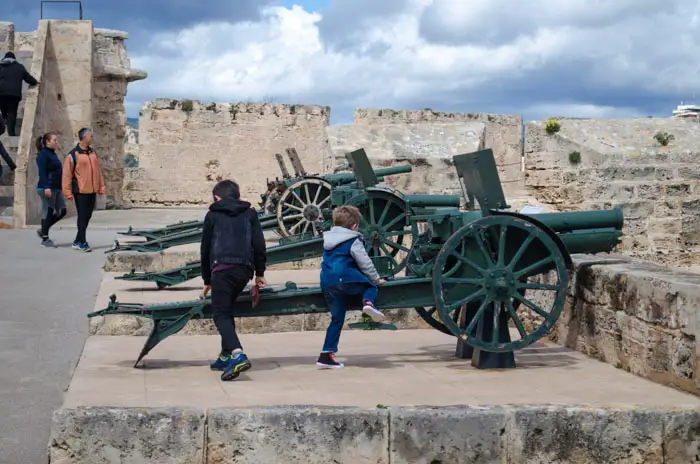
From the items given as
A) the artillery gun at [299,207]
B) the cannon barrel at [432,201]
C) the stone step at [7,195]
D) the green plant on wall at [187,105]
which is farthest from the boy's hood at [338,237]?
the green plant on wall at [187,105]

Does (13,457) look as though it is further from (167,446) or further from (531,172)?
(531,172)

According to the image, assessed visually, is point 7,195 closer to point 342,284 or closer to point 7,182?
point 7,182

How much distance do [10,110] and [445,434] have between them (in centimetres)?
1364

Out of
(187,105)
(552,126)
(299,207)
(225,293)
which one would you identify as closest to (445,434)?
(225,293)

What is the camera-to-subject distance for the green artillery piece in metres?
5.91

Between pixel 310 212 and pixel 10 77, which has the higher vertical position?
pixel 10 77

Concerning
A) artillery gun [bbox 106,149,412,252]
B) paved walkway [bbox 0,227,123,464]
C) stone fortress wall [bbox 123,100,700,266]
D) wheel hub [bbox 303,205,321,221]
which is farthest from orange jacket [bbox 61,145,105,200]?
stone fortress wall [bbox 123,100,700,266]

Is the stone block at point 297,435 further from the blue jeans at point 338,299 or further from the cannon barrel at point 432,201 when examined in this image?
the cannon barrel at point 432,201

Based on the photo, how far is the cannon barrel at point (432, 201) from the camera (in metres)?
9.20

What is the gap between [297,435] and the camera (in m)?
4.67

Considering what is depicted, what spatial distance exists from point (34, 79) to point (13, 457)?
13.0 meters

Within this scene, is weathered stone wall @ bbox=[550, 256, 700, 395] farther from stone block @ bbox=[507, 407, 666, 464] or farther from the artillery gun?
the artillery gun

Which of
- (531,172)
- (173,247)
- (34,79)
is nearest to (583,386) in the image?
(173,247)

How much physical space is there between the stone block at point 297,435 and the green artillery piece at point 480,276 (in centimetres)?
130
